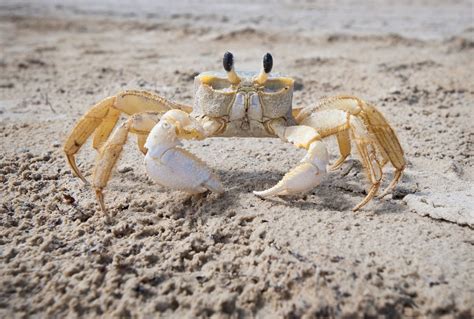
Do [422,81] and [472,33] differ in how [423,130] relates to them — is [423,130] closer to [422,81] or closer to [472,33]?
[422,81]

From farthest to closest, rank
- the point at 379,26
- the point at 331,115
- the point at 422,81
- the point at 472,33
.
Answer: the point at 379,26 < the point at 472,33 < the point at 422,81 < the point at 331,115

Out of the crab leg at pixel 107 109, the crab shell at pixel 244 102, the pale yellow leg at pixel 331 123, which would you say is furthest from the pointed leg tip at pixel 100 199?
the pale yellow leg at pixel 331 123

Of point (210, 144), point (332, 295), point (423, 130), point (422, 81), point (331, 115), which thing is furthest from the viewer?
A: point (422, 81)

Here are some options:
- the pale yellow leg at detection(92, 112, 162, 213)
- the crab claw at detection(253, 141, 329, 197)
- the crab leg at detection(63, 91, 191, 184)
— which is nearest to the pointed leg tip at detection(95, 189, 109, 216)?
the pale yellow leg at detection(92, 112, 162, 213)

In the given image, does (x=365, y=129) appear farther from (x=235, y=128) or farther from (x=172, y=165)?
(x=172, y=165)

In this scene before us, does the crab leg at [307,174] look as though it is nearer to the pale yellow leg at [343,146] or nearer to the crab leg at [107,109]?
the pale yellow leg at [343,146]

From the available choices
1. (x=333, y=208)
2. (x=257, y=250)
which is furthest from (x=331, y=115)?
(x=257, y=250)

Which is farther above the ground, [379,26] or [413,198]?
[379,26]
